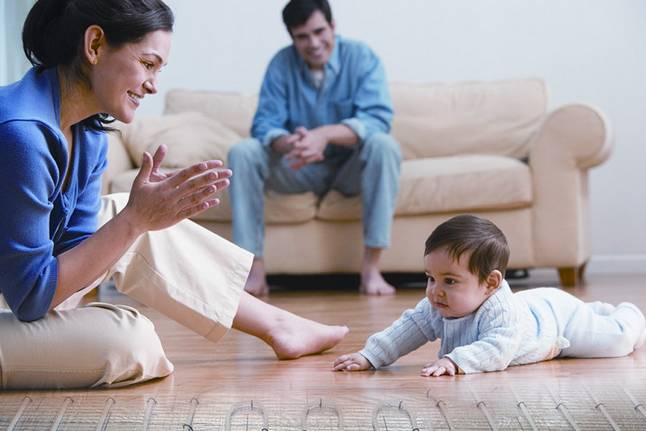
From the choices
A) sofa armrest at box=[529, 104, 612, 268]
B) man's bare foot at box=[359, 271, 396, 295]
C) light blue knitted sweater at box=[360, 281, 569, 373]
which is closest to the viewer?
light blue knitted sweater at box=[360, 281, 569, 373]

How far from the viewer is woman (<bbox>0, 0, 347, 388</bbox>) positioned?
4.53ft

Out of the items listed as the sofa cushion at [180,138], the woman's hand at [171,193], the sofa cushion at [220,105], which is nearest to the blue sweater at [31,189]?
the woman's hand at [171,193]

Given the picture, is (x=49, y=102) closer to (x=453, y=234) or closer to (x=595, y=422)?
(x=453, y=234)

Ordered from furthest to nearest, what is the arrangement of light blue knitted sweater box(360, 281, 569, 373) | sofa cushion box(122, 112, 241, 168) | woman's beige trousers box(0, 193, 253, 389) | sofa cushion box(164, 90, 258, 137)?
sofa cushion box(164, 90, 258, 137) < sofa cushion box(122, 112, 241, 168) < light blue knitted sweater box(360, 281, 569, 373) < woman's beige trousers box(0, 193, 253, 389)

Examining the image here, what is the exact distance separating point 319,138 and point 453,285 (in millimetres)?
1955

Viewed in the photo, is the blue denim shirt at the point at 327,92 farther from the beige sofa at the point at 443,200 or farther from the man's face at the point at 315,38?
the beige sofa at the point at 443,200

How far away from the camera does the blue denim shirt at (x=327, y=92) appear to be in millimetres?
3695

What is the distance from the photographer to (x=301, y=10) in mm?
3523

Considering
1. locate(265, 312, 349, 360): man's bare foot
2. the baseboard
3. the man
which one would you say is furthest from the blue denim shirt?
locate(265, 312, 349, 360): man's bare foot

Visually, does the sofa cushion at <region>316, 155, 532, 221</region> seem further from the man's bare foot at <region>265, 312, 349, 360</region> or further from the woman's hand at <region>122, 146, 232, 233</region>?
the woman's hand at <region>122, 146, 232, 233</region>

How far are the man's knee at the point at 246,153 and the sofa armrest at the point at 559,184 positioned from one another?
97 cm

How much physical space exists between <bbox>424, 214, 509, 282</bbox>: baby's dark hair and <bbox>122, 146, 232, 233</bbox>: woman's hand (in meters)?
0.39

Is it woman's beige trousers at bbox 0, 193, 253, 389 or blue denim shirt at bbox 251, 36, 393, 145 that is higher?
woman's beige trousers at bbox 0, 193, 253, 389

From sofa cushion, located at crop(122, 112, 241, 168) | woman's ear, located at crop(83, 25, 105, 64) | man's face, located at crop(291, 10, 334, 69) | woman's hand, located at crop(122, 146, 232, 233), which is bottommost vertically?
sofa cushion, located at crop(122, 112, 241, 168)
